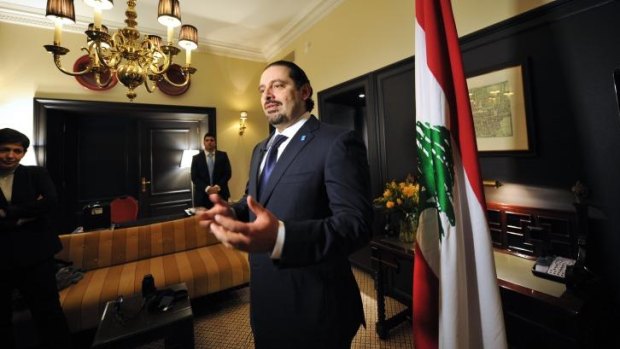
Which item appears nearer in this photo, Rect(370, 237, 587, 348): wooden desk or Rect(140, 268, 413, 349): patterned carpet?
Rect(370, 237, 587, 348): wooden desk

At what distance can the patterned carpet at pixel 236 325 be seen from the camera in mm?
1908

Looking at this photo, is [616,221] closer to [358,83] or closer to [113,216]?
[358,83]

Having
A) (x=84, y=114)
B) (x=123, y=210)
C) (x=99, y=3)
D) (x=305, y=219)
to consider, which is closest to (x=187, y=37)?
(x=99, y=3)

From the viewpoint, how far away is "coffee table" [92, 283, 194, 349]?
1.36 m

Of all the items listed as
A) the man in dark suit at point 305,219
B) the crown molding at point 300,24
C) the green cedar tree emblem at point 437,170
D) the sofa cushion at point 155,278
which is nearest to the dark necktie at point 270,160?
the man in dark suit at point 305,219

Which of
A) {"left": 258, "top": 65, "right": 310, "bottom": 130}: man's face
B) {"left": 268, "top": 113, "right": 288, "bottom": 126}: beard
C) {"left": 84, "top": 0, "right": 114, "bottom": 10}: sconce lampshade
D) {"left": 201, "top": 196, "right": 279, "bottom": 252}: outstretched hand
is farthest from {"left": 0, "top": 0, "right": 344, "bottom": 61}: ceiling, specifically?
{"left": 201, "top": 196, "right": 279, "bottom": 252}: outstretched hand

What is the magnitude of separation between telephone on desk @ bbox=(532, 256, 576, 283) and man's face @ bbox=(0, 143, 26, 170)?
321 cm

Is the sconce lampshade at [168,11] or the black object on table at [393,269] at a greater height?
the sconce lampshade at [168,11]

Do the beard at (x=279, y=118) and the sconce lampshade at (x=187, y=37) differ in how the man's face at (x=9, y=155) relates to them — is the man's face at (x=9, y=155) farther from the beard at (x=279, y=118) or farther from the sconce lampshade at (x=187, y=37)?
the beard at (x=279, y=118)

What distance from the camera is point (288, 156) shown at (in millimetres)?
896

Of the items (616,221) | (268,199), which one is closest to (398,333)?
(616,221)

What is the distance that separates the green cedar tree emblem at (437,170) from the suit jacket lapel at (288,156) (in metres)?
0.53

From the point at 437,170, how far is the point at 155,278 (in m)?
2.27

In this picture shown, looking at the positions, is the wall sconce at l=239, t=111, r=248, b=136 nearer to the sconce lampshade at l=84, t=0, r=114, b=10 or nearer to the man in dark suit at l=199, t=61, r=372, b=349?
the sconce lampshade at l=84, t=0, r=114, b=10
